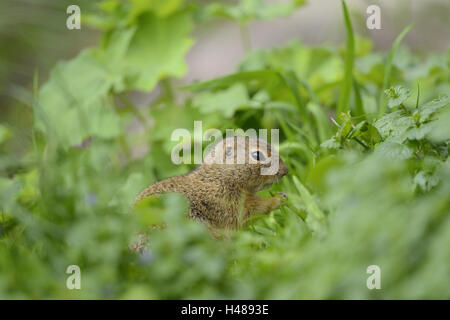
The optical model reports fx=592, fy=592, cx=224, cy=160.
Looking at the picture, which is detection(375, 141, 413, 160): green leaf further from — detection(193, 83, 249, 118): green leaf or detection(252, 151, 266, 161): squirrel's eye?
detection(193, 83, 249, 118): green leaf

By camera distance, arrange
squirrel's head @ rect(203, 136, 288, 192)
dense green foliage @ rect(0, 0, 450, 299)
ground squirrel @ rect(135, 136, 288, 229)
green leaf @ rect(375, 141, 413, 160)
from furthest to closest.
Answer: squirrel's head @ rect(203, 136, 288, 192) < ground squirrel @ rect(135, 136, 288, 229) < green leaf @ rect(375, 141, 413, 160) < dense green foliage @ rect(0, 0, 450, 299)

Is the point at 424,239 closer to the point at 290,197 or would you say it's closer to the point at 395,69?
the point at 290,197

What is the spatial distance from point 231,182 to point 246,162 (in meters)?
0.12

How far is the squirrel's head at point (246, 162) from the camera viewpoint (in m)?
2.74

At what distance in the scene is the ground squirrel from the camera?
103 inches

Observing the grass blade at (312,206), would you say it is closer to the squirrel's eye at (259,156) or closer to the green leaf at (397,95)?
the squirrel's eye at (259,156)

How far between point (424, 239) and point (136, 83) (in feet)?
8.64

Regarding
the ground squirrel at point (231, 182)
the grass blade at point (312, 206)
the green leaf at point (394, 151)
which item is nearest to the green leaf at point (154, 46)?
the ground squirrel at point (231, 182)

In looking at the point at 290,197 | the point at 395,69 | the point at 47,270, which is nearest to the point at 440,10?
the point at 395,69

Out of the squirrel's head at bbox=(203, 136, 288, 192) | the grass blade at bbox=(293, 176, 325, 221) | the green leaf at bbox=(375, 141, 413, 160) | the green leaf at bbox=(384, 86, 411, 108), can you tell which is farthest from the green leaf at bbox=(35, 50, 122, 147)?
the green leaf at bbox=(375, 141, 413, 160)

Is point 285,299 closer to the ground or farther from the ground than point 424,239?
closer to the ground

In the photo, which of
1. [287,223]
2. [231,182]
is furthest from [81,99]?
[287,223]

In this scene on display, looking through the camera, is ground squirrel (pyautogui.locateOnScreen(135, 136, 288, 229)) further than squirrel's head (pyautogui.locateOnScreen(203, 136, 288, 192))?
No

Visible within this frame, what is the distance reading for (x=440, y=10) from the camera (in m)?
5.68
